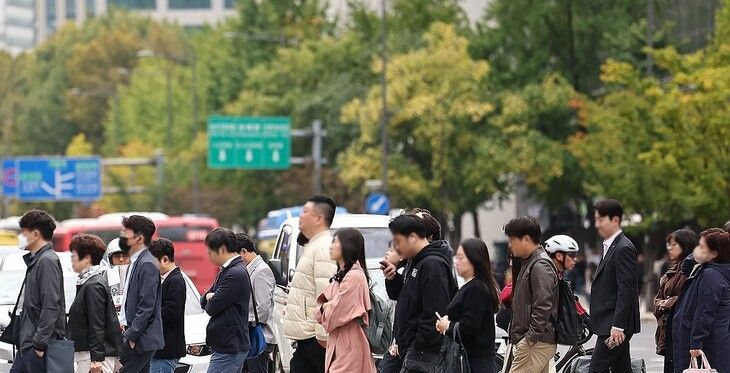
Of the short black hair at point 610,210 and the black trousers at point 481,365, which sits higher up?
the short black hair at point 610,210

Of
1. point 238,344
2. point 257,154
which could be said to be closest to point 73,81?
point 257,154

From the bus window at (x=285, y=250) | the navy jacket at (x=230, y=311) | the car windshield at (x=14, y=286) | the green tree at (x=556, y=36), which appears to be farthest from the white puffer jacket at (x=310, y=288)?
the green tree at (x=556, y=36)

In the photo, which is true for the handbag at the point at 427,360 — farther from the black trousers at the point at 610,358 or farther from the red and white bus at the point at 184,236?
the red and white bus at the point at 184,236

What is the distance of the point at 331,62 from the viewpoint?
6309 cm

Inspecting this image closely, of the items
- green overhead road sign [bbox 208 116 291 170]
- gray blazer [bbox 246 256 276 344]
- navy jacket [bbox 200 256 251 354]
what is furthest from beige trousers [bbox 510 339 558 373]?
green overhead road sign [bbox 208 116 291 170]

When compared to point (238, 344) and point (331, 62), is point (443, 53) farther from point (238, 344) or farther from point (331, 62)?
point (238, 344)

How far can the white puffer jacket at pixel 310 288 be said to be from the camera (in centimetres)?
1295

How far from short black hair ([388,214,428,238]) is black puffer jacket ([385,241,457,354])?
0.12m

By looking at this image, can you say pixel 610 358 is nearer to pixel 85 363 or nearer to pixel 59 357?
pixel 85 363

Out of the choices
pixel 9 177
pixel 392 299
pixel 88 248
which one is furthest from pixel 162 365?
pixel 9 177

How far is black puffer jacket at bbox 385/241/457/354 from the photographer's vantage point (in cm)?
1204

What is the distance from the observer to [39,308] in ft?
42.9

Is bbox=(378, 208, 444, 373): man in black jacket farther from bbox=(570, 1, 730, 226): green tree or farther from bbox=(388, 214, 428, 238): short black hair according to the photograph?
bbox=(570, 1, 730, 226): green tree

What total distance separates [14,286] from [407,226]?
7901 millimetres
